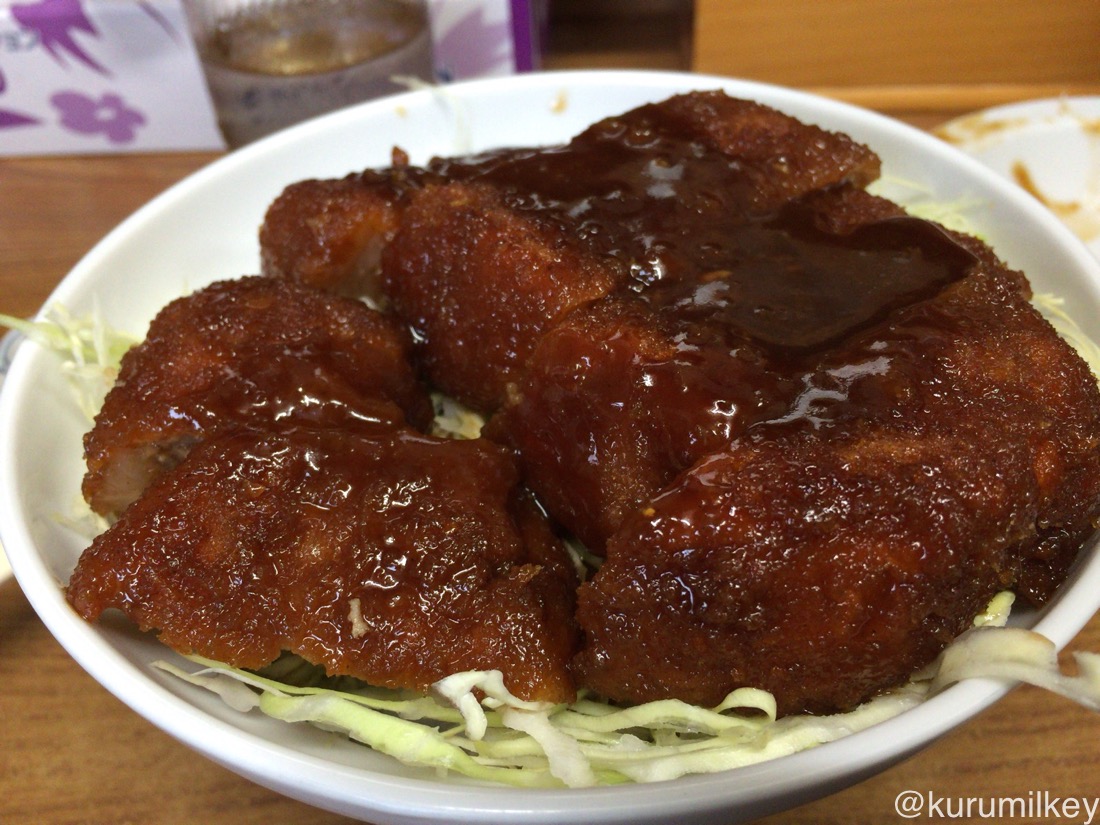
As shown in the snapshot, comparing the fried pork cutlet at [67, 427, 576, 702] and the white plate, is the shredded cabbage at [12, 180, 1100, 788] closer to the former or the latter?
the fried pork cutlet at [67, 427, 576, 702]

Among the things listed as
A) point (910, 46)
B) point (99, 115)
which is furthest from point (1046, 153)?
point (99, 115)

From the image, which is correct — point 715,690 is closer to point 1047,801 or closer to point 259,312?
point 1047,801

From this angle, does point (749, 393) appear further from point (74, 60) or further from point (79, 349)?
point (74, 60)

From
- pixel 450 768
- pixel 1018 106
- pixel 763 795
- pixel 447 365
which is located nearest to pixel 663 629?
pixel 763 795

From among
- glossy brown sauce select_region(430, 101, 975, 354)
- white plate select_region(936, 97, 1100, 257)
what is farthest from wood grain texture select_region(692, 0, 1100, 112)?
glossy brown sauce select_region(430, 101, 975, 354)

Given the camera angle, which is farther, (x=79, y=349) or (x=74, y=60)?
(x=74, y=60)

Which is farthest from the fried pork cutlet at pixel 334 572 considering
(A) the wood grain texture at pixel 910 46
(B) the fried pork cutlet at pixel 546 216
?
(A) the wood grain texture at pixel 910 46

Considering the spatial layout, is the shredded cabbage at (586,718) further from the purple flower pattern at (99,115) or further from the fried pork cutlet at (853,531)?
the purple flower pattern at (99,115)
